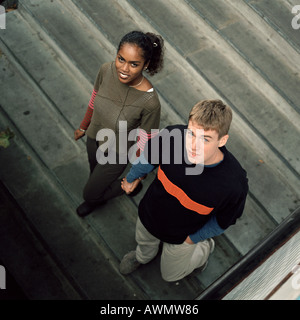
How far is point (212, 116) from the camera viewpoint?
70.0 inches

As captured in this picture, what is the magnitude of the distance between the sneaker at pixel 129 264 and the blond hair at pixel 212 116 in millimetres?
1689

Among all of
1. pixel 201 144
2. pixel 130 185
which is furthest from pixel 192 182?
pixel 130 185

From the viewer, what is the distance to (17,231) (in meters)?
3.22

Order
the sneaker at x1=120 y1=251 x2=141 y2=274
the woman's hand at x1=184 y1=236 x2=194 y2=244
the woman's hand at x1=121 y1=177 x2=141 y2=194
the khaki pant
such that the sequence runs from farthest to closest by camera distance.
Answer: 1. the sneaker at x1=120 y1=251 x2=141 y2=274
2. the woman's hand at x1=121 y1=177 x2=141 y2=194
3. the khaki pant
4. the woman's hand at x1=184 y1=236 x2=194 y2=244

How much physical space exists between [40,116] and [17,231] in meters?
1.36

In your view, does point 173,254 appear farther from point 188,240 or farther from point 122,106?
point 122,106

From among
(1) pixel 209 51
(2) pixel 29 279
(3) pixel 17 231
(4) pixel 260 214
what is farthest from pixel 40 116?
(4) pixel 260 214

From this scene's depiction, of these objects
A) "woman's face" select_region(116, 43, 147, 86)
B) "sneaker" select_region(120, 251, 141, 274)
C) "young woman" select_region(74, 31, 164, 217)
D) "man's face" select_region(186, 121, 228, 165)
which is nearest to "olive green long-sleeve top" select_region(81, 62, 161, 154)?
"young woman" select_region(74, 31, 164, 217)

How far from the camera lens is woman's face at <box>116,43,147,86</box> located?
2.14 metres

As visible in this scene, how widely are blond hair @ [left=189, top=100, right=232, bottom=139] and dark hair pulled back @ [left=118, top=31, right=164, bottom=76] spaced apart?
25.0 inches

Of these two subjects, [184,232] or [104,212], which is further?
[104,212]

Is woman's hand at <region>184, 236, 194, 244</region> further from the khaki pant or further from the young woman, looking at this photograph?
the young woman

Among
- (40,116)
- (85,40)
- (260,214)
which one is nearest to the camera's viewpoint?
(260,214)
